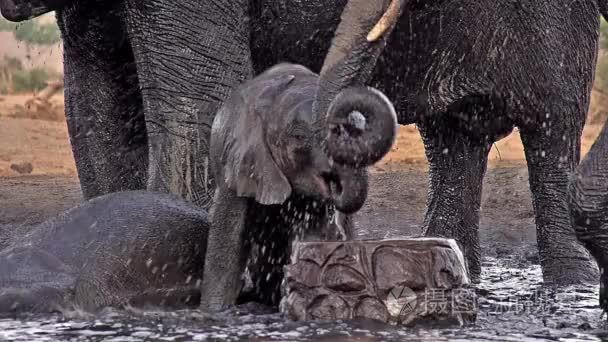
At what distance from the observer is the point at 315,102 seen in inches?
212

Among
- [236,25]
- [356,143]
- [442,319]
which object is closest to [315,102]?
[356,143]

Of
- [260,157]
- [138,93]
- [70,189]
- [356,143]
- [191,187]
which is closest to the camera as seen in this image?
[356,143]

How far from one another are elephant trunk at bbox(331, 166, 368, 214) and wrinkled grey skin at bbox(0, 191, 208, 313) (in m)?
0.77

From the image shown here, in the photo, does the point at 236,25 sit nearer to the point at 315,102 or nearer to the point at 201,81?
the point at 201,81

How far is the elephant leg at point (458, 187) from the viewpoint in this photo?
771 cm

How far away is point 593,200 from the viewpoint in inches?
199

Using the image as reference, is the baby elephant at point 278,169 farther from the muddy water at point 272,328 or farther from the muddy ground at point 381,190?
the muddy ground at point 381,190

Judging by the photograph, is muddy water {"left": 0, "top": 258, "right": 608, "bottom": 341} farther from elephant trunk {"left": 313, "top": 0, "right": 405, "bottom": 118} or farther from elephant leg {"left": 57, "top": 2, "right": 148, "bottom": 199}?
elephant leg {"left": 57, "top": 2, "right": 148, "bottom": 199}

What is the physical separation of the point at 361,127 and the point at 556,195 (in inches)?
89.5

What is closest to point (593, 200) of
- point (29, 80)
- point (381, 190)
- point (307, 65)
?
point (307, 65)

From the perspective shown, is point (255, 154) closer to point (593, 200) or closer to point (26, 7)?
point (593, 200)

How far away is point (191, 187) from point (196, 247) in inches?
21.2

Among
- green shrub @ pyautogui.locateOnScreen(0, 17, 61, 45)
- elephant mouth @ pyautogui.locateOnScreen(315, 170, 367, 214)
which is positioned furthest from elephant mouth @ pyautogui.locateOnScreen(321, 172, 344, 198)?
green shrub @ pyautogui.locateOnScreen(0, 17, 61, 45)

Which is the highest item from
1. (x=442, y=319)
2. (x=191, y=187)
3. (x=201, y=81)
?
(x=201, y=81)
